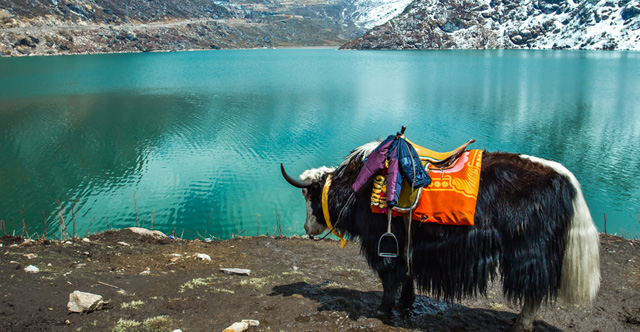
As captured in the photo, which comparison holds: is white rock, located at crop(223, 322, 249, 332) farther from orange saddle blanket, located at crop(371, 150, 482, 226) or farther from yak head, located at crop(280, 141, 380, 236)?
orange saddle blanket, located at crop(371, 150, 482, 226)

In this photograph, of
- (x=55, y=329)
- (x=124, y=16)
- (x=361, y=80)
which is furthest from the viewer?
(x=124, y=16)

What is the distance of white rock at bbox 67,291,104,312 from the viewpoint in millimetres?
3174

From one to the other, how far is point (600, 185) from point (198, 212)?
37.4 feet

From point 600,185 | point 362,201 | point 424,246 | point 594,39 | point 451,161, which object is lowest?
point 600,185

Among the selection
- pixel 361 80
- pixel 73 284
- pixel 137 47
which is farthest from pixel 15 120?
pixel 137 47

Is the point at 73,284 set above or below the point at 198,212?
above

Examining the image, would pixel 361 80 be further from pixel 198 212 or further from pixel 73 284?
pixel 73 284

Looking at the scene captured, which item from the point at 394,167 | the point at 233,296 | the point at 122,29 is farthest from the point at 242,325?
the point at 122,29

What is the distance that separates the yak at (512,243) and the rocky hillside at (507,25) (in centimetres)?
10713

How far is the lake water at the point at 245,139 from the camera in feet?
34.1

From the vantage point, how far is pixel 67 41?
80.2 meters

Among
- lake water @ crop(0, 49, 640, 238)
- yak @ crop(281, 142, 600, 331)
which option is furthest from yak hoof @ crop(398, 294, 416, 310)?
lake water @ crop(0, 49, 640, 238)

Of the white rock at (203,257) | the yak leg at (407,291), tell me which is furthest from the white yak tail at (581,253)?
the white rock at (203,257)

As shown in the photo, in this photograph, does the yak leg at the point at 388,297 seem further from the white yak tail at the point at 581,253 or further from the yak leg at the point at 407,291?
the white yak tail at the point at 581,253
